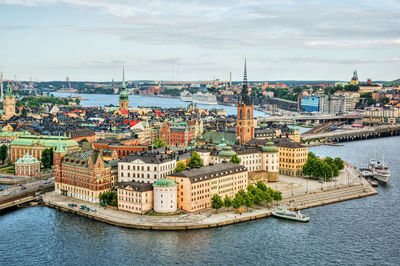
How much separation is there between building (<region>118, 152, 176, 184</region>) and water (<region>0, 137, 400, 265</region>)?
417 inches

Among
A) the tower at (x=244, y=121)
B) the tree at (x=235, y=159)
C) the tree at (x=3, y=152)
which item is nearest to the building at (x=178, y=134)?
the tower at (x=244, y=121)

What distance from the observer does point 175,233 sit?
202 ft

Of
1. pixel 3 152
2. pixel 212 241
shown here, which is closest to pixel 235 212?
pixel 212 241

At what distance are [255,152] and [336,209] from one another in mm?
20268

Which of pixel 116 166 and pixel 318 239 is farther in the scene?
pixel 116 166

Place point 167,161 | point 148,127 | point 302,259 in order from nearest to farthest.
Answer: point 302,259, point 167,161, point 148,127

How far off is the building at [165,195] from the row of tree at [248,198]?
222 inches

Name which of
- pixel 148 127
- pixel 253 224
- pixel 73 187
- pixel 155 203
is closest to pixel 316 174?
pixel 253 224

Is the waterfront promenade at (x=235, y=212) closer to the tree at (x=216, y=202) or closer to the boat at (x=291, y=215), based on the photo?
Answer: the tree at (x=216, y=202)

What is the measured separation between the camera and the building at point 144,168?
7431 cm

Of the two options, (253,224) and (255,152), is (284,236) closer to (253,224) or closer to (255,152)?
(253,224)

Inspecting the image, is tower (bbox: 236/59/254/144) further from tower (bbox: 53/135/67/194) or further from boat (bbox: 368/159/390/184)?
tower (bbox: 53/135/67/194)

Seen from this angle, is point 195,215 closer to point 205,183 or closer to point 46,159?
point 205,183

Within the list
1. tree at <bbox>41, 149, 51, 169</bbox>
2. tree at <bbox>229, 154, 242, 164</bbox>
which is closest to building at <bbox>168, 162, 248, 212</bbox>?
tree at <bbox>229, 154, 242, 164</bbox>
